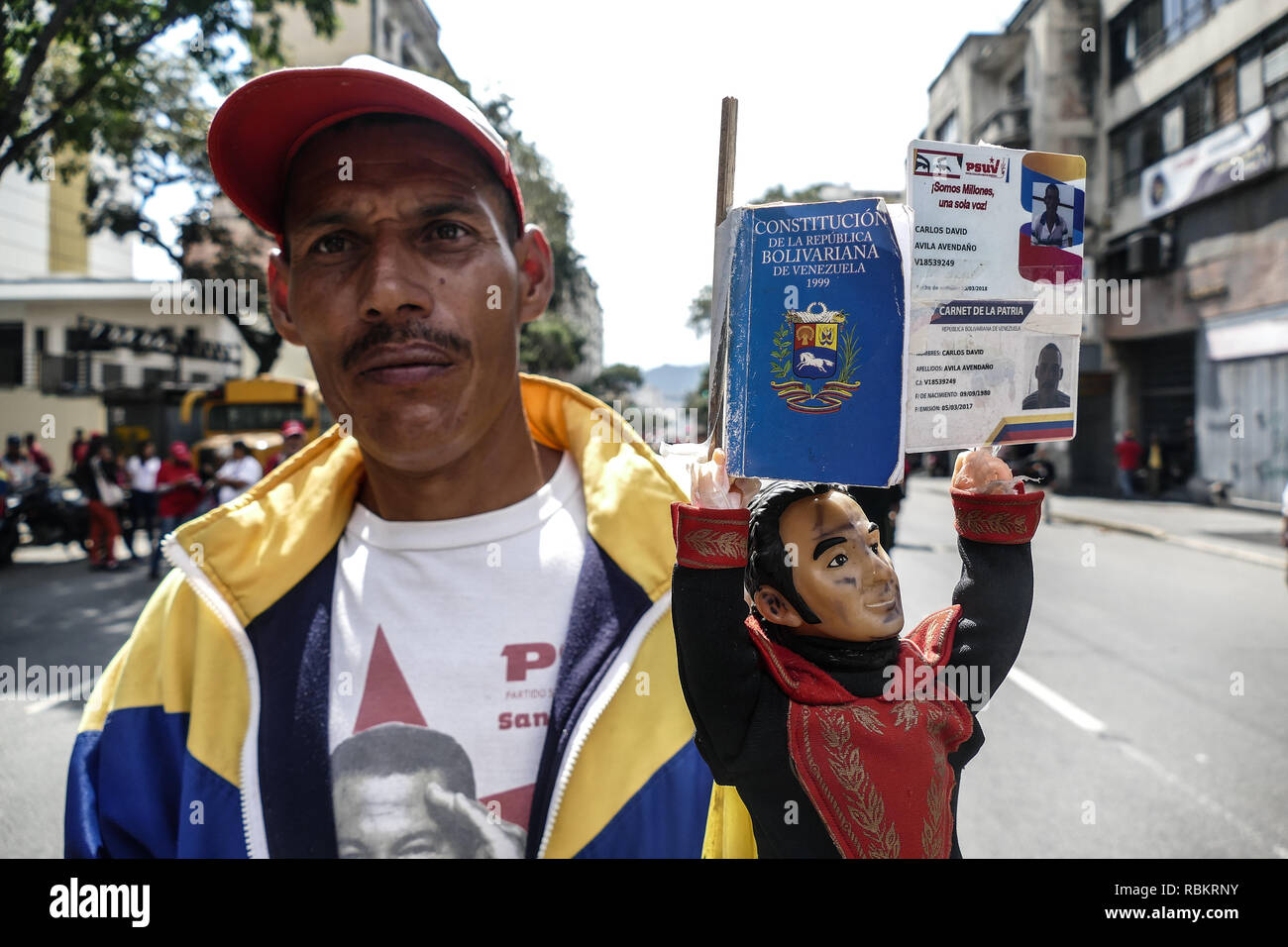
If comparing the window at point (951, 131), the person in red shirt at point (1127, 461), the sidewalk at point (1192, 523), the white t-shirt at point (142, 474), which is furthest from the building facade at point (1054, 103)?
the white t-shirt at point (142, 474)

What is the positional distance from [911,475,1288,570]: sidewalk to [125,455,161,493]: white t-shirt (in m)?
10.7

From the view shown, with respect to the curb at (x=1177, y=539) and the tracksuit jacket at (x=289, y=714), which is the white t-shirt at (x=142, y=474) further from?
the curb at (x=1177, y=539)

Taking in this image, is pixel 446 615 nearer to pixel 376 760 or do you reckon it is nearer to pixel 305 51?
pixel 376 760

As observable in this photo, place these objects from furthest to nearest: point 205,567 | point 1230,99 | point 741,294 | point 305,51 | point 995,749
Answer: point 305,51 → point 1230,99 → point 995,749 → point 205,567 → point 741,294

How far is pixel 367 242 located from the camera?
4.48 ft

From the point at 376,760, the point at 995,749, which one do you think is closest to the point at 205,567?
the point at 376,760

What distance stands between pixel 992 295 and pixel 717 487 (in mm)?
361

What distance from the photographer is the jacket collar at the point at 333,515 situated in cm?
153

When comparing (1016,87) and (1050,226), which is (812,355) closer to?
(1050,226)

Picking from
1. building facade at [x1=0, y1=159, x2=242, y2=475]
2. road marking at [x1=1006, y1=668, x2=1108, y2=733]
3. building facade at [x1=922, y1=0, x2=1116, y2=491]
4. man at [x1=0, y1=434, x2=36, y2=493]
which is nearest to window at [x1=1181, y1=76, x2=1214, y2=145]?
building facade at [x1=922, y1=0, x2=1116, y2=491]

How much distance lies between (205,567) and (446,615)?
438mm

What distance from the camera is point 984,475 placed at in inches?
39.2

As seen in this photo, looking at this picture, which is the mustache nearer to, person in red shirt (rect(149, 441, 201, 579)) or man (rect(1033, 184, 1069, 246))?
man (rect(1033, 184, 1069, 246))

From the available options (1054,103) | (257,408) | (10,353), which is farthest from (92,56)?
(10,353)
